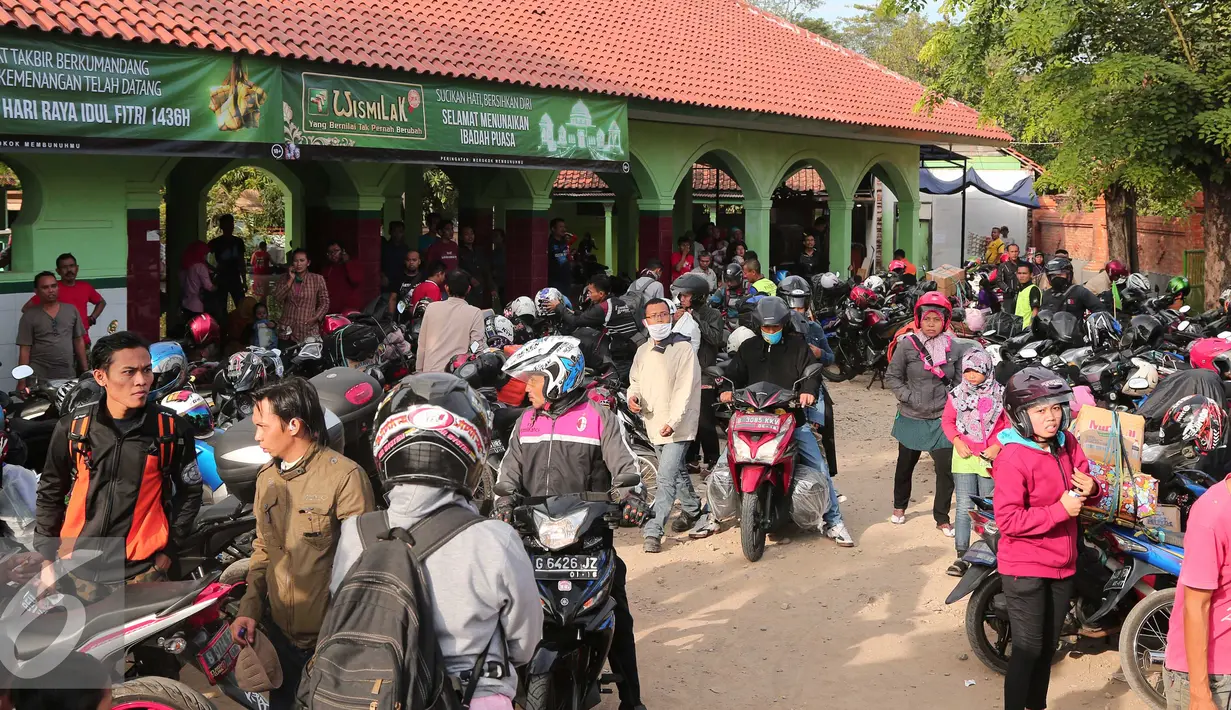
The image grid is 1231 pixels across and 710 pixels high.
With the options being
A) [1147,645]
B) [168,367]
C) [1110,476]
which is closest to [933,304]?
[1110,476]

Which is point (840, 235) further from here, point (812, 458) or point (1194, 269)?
point (812, 458)

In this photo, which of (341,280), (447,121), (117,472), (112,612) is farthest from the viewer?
(341,280)

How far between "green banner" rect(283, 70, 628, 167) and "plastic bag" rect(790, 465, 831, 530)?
6.59 meters

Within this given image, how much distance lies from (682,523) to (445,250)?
27.8ft

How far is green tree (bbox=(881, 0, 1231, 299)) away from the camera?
17.6 metres

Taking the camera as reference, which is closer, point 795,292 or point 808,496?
point 808,496

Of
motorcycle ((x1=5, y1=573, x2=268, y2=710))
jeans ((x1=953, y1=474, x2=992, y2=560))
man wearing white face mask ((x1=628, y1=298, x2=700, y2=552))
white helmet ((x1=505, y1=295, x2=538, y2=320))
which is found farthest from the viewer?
white helmet ((x1=505, y1=295, x2=538, y2=320))

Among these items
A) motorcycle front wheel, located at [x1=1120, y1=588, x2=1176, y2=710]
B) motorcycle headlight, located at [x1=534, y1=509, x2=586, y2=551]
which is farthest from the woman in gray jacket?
motorcycle headlight, located at [x1=534, y1=509, x2=586, y2=551]

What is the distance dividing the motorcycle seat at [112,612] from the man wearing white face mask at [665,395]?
14.6ft

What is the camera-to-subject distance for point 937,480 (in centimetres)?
879

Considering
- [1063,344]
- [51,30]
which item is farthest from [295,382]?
[1063,344]

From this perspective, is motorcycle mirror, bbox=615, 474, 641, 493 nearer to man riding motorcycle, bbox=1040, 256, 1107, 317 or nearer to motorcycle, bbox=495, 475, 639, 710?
motorcycle, bbox=495, 475, 639, 710

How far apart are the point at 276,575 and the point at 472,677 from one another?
64.6 inches

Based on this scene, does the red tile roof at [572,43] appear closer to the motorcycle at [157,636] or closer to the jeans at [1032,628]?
the motorcycle at [157,636]
